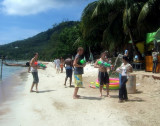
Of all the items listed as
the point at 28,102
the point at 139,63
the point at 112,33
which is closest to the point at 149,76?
the point at 139,63

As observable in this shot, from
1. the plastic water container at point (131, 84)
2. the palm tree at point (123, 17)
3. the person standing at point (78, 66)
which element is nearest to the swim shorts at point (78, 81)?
the person standing at point (78, 66)

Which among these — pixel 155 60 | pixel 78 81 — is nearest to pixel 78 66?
pixel 78 81

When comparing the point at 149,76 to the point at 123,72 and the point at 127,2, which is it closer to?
the point at 123,72

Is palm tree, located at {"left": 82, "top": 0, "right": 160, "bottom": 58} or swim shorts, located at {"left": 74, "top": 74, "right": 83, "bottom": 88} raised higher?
palm tree, located at {"left": 82, "top": 0, "right": 160, "bottom": 58}

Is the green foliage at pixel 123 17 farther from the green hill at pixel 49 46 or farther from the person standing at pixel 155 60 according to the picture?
the green hill at pixel 49 46

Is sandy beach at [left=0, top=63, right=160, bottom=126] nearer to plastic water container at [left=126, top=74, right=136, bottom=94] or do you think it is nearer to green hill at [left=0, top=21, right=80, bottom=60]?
plastic water container at [left=126, top=74, right=136, bottom=94]

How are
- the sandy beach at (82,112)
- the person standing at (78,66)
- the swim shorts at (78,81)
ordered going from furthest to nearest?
the swim shorts at (78,81)
the person standing at (78,66)
the sandy beach at (82,112)

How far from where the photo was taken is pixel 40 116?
5.22 metres

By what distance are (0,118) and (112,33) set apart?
41.6ft

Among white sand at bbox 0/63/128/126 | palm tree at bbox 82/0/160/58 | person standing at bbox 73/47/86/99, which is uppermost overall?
palm tree at bbox 82/0/160/58

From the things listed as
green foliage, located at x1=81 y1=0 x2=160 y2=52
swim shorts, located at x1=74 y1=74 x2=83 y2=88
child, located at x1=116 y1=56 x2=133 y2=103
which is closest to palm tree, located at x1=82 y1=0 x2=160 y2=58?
green foliage, located at x1=81 y1=0 x2=160 y2=52

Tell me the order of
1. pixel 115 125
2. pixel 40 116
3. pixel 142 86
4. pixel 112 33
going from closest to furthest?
pixel 115 125 → pixel 40 116 → pixel 142 86 → pixel 112 33

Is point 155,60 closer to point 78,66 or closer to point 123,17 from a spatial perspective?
point 123,17

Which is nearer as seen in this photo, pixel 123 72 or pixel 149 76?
pixel 123 72
